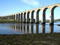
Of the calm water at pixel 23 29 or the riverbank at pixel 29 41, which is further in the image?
the calm water at pixel 23 29

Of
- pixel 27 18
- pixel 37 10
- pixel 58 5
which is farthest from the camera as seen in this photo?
pixel 27 18

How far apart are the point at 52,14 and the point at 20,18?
65.4 metres

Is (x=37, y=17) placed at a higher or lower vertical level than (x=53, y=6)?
lower

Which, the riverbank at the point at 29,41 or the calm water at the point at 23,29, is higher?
the riverbank at the point at 29,41

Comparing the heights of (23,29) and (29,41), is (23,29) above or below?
below

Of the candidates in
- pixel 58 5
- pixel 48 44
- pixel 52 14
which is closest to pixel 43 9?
pixel 52 14

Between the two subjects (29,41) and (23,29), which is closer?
(29,41)

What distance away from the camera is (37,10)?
84812mm

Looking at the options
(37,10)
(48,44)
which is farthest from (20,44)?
(37,10)

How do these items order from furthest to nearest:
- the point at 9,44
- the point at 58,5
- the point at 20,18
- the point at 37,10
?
1. the point at 20,18
2. the point at 37,10
3. the point at 58,5
4. the point at 9,44

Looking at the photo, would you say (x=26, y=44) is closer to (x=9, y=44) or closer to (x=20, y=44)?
(x=20, y=44)

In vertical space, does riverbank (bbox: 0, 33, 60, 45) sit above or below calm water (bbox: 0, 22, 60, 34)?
above

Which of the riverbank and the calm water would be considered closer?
the riverbank

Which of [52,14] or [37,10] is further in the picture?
[37,10]
